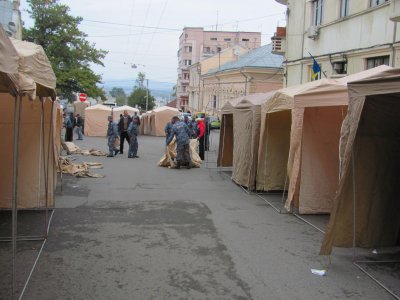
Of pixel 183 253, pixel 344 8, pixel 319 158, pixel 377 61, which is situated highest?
pixel 344 8

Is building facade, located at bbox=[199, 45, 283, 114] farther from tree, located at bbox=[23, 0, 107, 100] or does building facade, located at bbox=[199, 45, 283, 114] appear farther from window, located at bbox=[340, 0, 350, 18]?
window, located at bbox=[340, 0, 350, 18]

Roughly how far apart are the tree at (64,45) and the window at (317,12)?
86.3ft

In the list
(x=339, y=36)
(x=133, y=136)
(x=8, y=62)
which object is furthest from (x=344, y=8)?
(x=8, y=62)

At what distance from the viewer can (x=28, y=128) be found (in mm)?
8094

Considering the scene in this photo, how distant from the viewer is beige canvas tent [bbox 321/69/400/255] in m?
6.12

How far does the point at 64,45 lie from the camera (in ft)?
139

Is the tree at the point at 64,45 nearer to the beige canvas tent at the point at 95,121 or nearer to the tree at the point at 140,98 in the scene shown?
the beige canvas tent at the point at 95,121

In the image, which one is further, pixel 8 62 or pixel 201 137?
pixel 201 137

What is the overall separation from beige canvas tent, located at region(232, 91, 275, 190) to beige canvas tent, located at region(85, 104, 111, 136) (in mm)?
22691

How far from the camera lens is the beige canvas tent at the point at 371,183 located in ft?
20.1

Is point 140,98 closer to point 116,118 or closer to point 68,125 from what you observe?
point 116,118

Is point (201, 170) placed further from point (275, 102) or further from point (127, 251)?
point (127, 251)

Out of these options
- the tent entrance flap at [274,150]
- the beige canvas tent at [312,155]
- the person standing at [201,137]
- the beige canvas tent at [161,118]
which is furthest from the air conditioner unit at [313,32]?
the beige canvas tent at [161,118]

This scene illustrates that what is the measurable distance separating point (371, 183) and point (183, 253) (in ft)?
8.80
